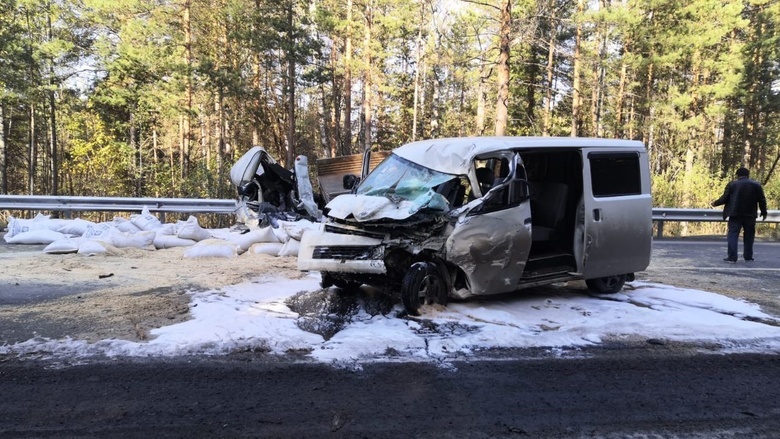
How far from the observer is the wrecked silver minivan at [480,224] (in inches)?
205

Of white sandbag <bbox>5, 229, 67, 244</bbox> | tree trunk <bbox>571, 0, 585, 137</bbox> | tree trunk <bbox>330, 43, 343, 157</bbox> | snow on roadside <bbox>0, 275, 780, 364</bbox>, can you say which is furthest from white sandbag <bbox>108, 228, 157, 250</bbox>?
tree trunk <bbox>330, 43, 343, 157</bbox>

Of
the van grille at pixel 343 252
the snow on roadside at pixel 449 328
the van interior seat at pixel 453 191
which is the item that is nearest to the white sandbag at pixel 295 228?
the snow on roadside at pixel 449 328

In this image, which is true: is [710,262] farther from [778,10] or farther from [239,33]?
[239,33]

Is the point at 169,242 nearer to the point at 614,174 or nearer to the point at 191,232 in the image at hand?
the point at 191,232

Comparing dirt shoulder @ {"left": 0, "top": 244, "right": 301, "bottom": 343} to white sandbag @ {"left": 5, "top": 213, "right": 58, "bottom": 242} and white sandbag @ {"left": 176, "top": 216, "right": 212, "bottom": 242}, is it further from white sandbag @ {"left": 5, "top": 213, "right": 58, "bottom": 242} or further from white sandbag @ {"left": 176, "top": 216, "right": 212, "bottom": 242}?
white sandbag @ {"left": 5, "top": 213, "right": 58, "bottom": 242}

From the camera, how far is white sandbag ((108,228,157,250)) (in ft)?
31.0

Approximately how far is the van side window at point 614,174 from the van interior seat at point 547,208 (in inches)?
21.7

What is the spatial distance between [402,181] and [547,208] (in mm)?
2363

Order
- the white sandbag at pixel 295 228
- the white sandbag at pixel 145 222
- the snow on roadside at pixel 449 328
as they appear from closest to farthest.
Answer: the snow on roadside at pixel 449 328 < the white sandbag at pixel 295 228 < the white sandbag at pixel 145 222

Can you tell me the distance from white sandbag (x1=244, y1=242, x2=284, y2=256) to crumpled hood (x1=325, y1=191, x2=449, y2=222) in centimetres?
417

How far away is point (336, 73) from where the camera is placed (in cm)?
3209

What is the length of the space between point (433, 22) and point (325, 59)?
335 inches

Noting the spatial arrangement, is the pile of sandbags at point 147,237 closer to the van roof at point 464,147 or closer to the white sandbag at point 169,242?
the white sandbag at point 169,242

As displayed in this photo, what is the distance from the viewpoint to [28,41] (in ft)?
77.5
